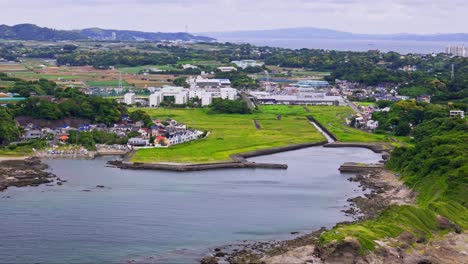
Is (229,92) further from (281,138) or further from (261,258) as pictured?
(261,258)

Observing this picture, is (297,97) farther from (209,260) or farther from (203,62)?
(209,260)

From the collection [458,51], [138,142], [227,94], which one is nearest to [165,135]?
[138,142]

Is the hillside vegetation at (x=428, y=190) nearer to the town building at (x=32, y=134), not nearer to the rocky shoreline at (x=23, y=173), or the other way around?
the rocky shoreline at (x=23, y=173)

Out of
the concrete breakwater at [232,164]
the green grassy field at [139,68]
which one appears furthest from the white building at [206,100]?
the green grassy field at [139,68]

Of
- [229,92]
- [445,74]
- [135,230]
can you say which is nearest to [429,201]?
[135,230]

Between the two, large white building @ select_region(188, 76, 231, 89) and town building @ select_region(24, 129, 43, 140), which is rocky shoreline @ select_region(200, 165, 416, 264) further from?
large white building @ select_region(188, 76, 231, 89)

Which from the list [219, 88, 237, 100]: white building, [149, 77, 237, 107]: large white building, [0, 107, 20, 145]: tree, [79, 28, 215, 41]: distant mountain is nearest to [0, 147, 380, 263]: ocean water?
[0, 107, 20, 145]: tree
